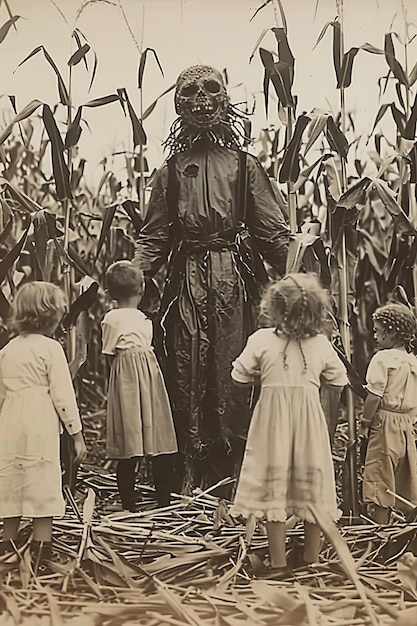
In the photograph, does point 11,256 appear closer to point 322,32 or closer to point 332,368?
point 332,368

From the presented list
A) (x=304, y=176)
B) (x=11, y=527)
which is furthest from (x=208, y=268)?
(x=11, y=527)

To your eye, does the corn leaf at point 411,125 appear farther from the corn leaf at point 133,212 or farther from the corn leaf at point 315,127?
the corn leaf at point 133,212

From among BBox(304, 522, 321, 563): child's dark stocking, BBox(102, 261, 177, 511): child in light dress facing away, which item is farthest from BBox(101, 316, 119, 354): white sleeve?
BBox(304, 522, 321, 563): child's dark stocking

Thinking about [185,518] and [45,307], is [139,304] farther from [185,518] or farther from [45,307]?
[185,518]

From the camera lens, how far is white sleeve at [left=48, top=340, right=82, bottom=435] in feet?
4.08

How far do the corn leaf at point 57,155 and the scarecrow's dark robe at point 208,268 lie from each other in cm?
16

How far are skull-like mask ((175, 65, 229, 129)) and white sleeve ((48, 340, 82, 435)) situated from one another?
491 millimetres

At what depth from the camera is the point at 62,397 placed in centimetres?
125

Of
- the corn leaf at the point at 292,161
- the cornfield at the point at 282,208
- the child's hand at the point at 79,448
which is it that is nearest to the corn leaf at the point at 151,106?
the cornfield at the point at 282,208

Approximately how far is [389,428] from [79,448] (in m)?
0.55

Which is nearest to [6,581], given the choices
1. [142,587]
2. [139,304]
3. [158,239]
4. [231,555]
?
[142,587]

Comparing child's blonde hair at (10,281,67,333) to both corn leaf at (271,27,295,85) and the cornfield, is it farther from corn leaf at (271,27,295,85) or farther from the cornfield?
corn leaf at (271,27,295,85)

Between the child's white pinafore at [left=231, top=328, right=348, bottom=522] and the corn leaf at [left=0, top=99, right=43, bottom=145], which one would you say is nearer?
the child's white pinafore at [left=231, top=328, right=348, bottom=522]

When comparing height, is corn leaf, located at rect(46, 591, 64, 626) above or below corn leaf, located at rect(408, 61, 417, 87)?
below
